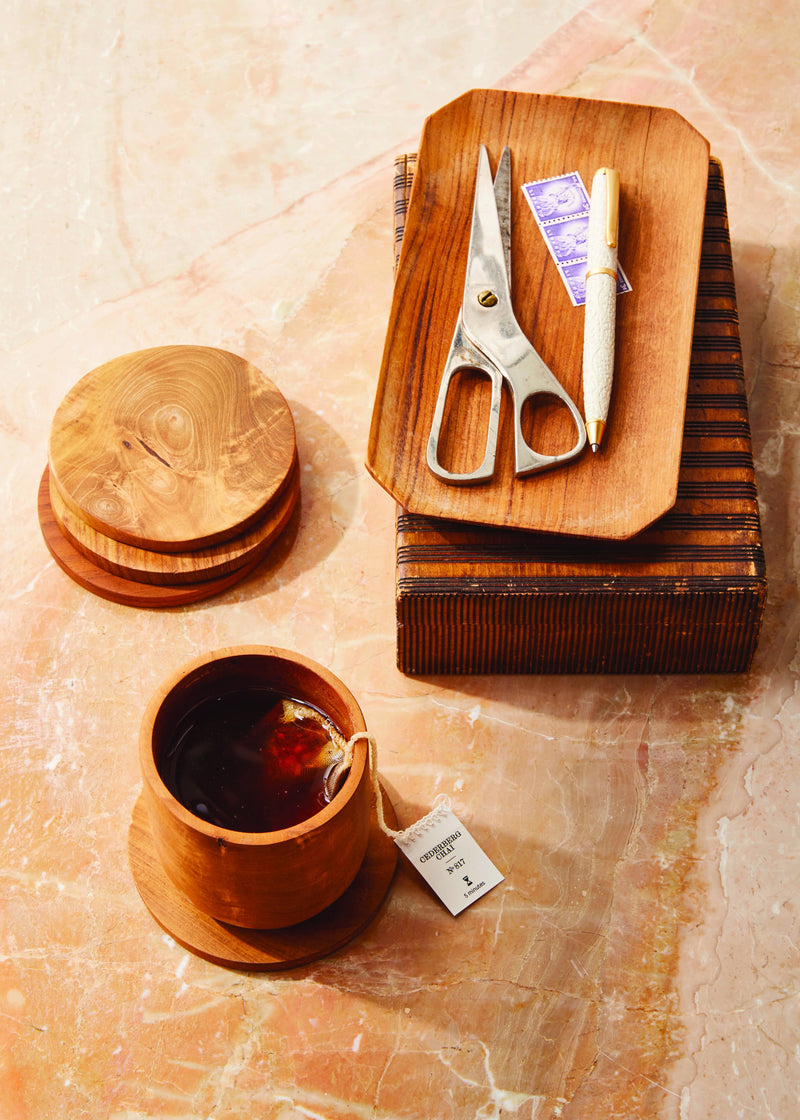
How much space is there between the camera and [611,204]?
3.39 ft

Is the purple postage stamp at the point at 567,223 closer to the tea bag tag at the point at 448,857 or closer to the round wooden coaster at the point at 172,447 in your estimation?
the round wooden coaster at the point at 172,447

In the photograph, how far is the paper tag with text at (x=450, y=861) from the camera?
857mm

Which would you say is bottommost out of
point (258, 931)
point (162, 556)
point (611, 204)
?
point (258, 931)

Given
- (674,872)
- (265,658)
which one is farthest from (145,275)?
(674,872)

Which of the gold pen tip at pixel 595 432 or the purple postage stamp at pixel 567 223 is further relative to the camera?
the purple postage stamp at pixel 567 223

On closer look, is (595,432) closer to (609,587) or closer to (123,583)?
(609,587)

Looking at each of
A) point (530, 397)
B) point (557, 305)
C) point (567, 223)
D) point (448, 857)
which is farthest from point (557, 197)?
point (448, 857)

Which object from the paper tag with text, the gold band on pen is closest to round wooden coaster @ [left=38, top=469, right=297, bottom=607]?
the paper tag with text

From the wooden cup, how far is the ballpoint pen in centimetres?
33

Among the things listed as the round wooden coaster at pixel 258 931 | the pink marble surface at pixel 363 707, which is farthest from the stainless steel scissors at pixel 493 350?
the round wooden coaster at pixel 258 931

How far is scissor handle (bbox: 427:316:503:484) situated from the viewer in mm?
897

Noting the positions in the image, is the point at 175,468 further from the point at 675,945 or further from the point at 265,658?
the point at 675,945

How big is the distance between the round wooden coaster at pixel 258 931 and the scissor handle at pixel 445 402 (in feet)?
1.00

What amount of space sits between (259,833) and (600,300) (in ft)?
1.82
